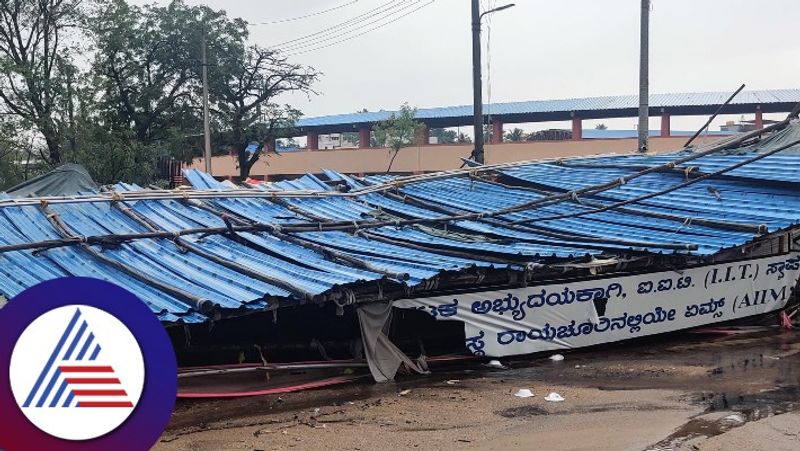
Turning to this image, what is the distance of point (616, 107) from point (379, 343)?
34169 mm

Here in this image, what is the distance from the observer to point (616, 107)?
40.9 metres

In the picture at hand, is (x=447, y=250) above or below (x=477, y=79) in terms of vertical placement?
below

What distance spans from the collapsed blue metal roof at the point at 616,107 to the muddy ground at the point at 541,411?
1254 inches

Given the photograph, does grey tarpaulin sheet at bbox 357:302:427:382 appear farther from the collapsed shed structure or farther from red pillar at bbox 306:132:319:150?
red pillar at bbox 306:132:319:150

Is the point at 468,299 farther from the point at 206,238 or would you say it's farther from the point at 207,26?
the point at 207,26

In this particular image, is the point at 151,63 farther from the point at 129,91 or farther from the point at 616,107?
the point at 616,107

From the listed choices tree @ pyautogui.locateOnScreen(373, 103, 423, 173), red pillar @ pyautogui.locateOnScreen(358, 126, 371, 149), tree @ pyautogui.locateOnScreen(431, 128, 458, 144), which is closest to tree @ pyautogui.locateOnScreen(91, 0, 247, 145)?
tree @ pyautogui.locateOnScreen(373, 103, 423, 173)

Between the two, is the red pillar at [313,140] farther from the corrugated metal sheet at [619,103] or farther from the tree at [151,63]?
the tree at [151,63]

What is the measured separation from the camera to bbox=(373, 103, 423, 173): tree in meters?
43.1

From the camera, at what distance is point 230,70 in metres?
33.8

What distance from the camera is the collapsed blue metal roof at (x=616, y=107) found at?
131 ft

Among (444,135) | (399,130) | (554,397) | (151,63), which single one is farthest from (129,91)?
Result: (444,135)

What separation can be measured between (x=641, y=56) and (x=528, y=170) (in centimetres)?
451

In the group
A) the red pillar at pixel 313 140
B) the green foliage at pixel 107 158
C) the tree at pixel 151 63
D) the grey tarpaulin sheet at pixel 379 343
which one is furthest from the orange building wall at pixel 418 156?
the grey tarpaulin sheet at pixel 379 343
